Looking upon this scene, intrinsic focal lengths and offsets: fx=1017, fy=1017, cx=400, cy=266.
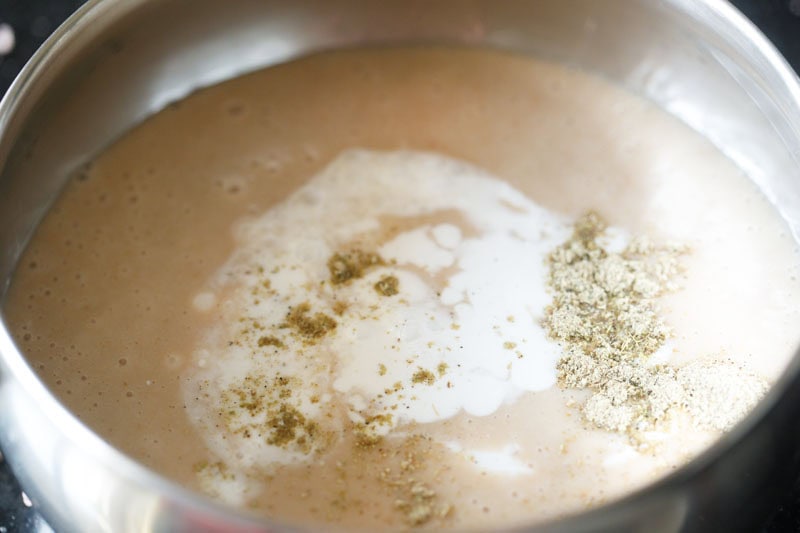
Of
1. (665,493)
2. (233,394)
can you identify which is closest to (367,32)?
(233,394)

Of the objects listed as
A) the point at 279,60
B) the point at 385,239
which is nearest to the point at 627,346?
the point at 385,239

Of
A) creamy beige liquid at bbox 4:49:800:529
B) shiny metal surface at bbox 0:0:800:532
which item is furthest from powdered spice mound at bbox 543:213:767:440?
shiny metal surface at bbox 0:0:800:532

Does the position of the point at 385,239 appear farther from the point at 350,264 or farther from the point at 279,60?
the point at 279,60

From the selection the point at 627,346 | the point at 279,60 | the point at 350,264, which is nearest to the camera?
the point at 627,346

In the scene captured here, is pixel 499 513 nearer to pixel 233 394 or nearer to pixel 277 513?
pixel 277 513

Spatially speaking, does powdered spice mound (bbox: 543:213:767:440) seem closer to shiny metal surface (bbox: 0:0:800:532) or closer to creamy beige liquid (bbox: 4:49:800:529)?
creamy beige liquid (bbox: 4:49:800:529)

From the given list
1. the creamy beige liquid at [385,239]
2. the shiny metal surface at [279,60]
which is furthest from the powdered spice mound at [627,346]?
the shiny metal surface at [279,60]
